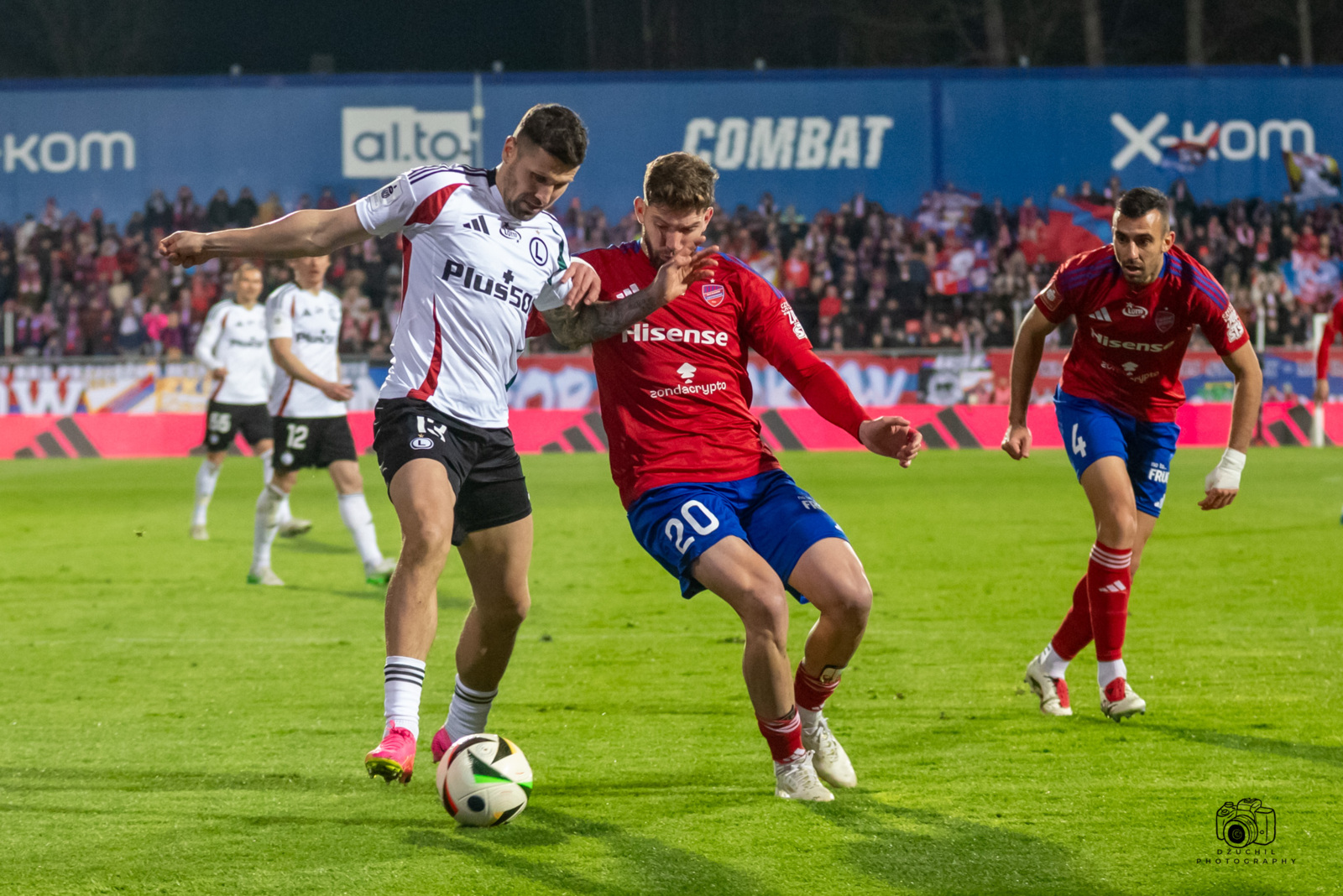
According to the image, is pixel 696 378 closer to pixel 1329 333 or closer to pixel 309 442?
pixel 309 442

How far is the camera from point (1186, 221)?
27.8 metres

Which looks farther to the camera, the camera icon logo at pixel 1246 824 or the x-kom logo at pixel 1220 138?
the x-kom logo at pixel 1220 138

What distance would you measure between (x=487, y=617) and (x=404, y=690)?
707 millimetres

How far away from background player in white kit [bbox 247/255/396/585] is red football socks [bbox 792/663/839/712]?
17.8 ft

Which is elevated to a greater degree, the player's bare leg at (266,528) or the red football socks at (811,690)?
the red football socks at (811,690)

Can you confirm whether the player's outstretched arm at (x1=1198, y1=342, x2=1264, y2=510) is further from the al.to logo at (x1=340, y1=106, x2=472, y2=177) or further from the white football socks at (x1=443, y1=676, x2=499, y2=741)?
the al.to logo at (x1=340, y1=106, x2=472, y2=177)

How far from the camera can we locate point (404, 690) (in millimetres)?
4238

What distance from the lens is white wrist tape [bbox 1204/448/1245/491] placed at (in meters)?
6.01

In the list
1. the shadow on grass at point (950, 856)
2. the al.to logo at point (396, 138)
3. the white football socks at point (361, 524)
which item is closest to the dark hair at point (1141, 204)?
the shadow on grass at point (950, 856)

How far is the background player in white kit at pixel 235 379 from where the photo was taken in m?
12.1

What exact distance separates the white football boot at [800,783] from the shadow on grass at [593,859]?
0.61m

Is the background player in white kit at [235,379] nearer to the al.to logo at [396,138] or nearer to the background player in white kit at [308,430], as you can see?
the background player in white kit at [308,430]

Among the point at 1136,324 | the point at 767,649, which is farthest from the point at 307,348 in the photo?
the point at 767,649

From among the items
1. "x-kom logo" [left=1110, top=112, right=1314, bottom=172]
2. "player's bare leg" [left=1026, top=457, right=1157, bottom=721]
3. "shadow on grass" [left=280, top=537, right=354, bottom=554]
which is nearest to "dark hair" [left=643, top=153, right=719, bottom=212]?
"player's bare leg" [left=1026, top=457, right=1157, bottom=721]
